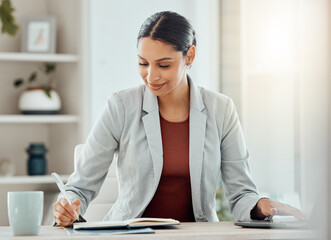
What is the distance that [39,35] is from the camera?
11.7 feet

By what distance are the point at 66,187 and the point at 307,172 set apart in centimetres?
136

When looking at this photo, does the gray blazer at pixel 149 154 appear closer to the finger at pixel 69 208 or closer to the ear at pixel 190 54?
the ear at pixel 190 54

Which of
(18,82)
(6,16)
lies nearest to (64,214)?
(6,16)

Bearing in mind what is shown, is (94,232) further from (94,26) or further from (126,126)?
(94,26)

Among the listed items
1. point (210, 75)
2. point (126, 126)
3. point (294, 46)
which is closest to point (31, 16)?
point (210, 75)

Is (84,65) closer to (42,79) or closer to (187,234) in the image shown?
(42,79)

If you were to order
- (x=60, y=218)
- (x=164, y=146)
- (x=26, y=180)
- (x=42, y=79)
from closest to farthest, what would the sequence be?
1. (x=60, y=218)
2. (x=164, y=146)
3. (x=26, y=180)
4. (x=42, y=79)

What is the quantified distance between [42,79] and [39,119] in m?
0.41

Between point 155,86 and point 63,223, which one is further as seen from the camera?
point 155,86

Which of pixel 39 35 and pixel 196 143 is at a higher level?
pixel 39 35

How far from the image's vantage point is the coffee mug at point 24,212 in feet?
3.80

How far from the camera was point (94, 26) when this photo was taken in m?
3.44

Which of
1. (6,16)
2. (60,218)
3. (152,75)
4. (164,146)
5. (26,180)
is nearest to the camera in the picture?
(60,218)

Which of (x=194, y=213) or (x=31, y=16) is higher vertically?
(x=31, y=16)
